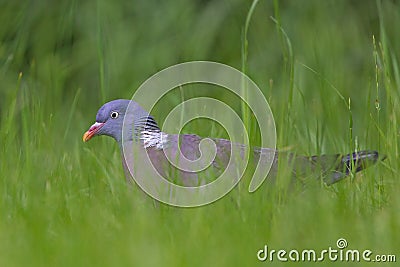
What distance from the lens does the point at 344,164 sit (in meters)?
3.67

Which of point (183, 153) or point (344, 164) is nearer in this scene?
point (344, 164)

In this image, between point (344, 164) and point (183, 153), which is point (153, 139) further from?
point (344, 164)

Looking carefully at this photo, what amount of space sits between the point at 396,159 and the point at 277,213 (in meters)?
0.80

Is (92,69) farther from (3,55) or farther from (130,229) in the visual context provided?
(130,229)

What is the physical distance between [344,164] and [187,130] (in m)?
1.16

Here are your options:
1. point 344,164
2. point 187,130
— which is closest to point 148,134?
point 187,130

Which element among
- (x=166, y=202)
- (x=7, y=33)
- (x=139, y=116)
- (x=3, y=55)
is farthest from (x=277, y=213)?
(x=7, y=33)

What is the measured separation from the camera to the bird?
3.64m

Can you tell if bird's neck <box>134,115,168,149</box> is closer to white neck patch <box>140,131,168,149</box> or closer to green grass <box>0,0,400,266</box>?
white neck patch <box>140,131,168,149</box>

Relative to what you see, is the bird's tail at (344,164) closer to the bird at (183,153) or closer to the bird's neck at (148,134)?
the bird at (183,153)

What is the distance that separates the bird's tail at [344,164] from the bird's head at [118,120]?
0.91 meters

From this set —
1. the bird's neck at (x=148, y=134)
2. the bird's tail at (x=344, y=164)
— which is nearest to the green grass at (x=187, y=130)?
the bird's tail at (x=344, y=164)

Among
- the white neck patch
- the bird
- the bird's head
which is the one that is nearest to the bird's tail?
the bird

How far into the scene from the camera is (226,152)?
3.87 m
